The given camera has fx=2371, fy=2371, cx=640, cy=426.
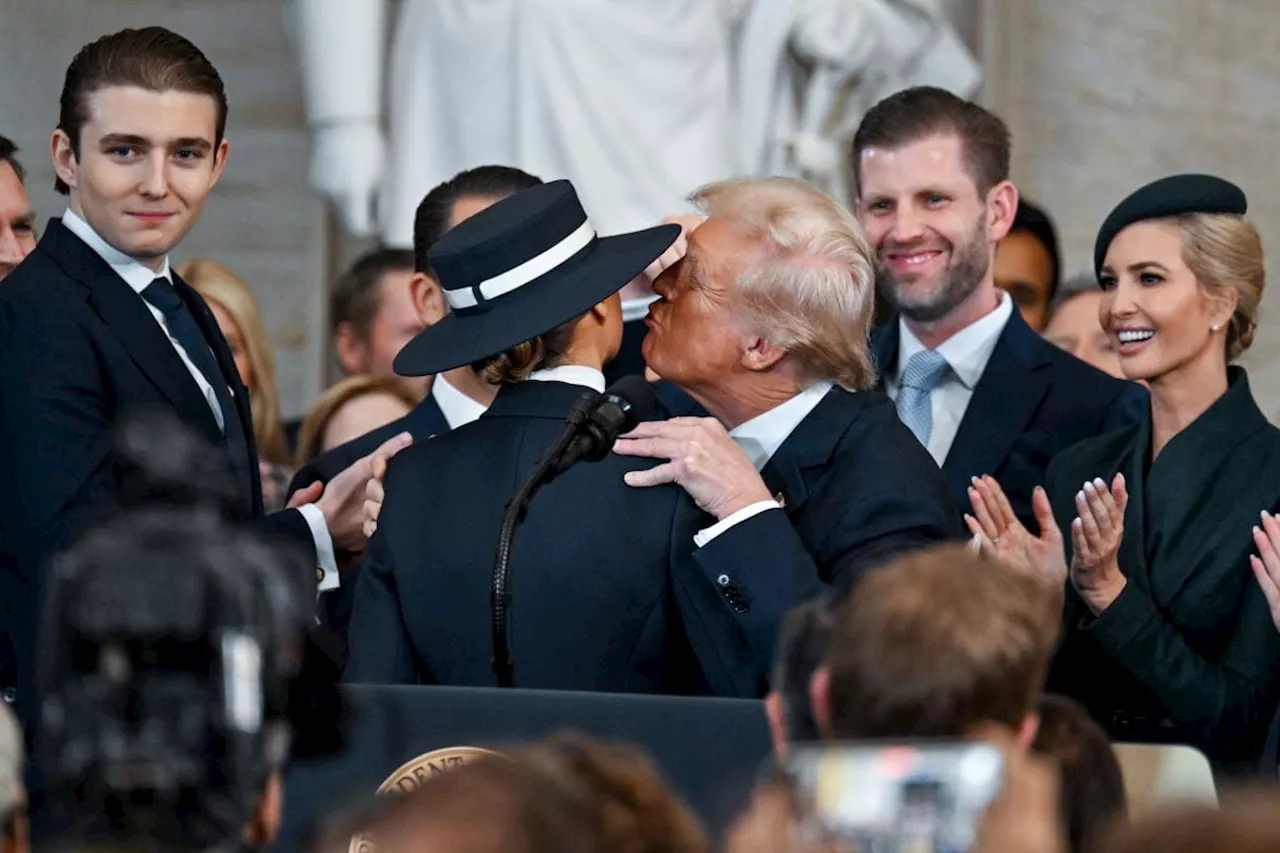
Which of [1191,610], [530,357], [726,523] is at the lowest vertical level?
[1191,610]

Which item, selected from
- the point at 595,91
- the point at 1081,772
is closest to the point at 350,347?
the point at 595,91

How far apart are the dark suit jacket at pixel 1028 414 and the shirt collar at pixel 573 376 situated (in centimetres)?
119

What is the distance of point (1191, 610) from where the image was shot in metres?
3.78

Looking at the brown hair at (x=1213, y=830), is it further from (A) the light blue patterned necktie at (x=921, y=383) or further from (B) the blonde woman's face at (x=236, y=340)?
(B) the blonde woman's face at (x=236, y=340)

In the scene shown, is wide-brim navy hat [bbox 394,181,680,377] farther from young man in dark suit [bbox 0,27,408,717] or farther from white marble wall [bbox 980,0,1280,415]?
white marble wall [bbox 980,0,1280,415]

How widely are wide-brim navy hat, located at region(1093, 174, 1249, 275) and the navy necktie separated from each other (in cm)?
165

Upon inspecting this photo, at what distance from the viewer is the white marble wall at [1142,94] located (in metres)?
7.51

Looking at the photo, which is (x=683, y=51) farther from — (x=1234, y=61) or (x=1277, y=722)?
(x=1277, y=722)

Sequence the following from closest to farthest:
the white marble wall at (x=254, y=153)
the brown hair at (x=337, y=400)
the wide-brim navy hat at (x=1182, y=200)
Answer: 1. the wide-brim navy hat at (x=1182, y=200)
2. the brown hair at (x=337, y=400)
3. the white marble wall at (x=254, y=153)

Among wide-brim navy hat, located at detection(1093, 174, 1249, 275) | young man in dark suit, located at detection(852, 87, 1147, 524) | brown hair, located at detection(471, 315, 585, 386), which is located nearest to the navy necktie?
brown hair, located at detection(471, 315, 585, 386)

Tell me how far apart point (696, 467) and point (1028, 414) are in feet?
4.51

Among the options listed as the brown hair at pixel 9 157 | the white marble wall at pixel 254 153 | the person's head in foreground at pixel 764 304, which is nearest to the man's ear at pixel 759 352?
the person's head in foreground at pixel 764 304

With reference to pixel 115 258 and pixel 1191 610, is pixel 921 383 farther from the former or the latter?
pixel 115 258

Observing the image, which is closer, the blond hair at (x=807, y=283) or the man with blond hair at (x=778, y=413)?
the man with blond hair at (x=778, y=413)
